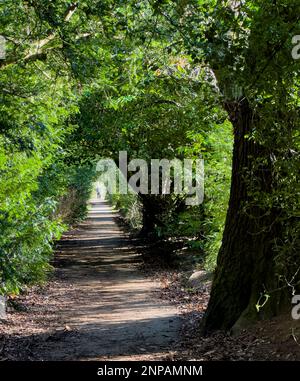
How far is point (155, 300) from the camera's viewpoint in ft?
39.4

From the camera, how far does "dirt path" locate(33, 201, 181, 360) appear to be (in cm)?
781

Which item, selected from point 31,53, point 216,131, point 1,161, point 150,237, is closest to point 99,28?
point 31,53

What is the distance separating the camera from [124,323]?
381 inches

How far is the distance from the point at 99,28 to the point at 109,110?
792 centimetres

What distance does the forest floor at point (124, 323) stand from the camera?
7090 mm

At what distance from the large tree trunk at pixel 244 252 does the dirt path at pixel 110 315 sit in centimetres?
105

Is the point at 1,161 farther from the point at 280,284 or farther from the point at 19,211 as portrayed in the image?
the point at 280,284

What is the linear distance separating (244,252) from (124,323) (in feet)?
9.75

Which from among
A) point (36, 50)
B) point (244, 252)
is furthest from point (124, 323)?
point (36, 50)
